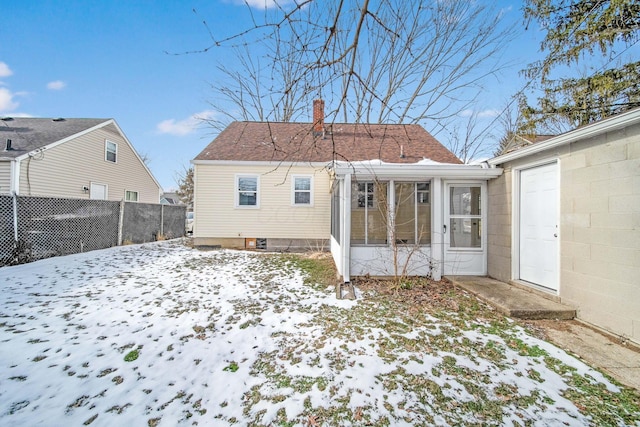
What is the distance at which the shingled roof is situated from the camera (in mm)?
10359

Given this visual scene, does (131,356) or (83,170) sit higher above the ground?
Result: (83,170)

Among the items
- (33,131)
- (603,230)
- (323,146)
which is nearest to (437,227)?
(603,230)

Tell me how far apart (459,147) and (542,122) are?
11603 millimetres

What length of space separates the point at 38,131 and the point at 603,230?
1911cm

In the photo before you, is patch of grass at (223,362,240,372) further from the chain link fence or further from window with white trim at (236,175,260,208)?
the chain link fence

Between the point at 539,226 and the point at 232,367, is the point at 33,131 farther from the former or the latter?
the point at 539,226

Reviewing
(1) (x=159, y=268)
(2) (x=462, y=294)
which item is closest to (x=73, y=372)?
(1) (x=159, y=268)

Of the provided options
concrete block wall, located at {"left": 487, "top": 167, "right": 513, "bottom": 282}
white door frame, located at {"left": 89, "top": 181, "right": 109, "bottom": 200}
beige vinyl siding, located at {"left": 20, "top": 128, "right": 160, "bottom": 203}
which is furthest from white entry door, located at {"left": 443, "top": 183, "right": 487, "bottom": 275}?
white door frame, located at {"left": 89, "top": 181, "right": 109, "bottom": 200}

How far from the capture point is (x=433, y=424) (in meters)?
2.10

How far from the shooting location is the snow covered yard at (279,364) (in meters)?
2.21

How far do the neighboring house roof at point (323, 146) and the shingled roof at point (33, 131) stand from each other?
707cm

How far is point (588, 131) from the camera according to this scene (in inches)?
144

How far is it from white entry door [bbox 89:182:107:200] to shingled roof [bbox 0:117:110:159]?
246 cm

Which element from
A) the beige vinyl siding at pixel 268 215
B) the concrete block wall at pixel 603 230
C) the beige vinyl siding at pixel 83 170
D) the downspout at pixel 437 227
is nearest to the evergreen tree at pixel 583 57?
the concrete block wall at pixel 603 230
